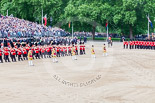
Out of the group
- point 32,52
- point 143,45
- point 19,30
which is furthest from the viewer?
point 143,45

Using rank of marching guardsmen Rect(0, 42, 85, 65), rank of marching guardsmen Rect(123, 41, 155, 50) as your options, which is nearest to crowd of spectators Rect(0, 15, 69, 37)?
rank of marching guardsmen Rect(0, 42, 85, 65)

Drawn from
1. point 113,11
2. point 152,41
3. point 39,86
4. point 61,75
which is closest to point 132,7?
point 113,11

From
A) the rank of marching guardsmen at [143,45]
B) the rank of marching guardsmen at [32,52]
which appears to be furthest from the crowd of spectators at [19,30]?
the rank of marching guardsmen at [143,45]

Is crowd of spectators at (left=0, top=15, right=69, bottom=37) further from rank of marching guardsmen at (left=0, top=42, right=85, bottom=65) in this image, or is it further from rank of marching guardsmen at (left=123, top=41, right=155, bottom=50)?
rank of marching guardsmen at (left=123, top=41, right=155, bottom=50)

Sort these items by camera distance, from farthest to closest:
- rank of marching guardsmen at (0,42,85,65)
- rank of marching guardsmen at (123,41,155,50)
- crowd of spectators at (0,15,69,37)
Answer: rank of marching guardsmen at (123,41,155,50), crowd of spectators at (0,15,69,37), rank of marching guardsmen at (0,42,85,65)

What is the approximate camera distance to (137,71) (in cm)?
2777

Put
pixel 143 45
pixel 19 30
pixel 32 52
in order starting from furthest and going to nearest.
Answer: pixel 143 45 → pixel 19 30 → pixel 32 52

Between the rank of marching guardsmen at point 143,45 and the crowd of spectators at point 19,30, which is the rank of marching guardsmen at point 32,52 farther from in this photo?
the rank of marching guardsmen at point 143,45

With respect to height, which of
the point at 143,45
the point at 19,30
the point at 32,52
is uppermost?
the point at 19,30

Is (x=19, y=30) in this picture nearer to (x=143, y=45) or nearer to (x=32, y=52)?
(x=32, y=52)

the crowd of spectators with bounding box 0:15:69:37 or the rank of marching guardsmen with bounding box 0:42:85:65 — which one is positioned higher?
the crowd of spectators with bounding box 0:15:69:37

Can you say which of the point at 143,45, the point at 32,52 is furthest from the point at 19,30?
the point at 143,45

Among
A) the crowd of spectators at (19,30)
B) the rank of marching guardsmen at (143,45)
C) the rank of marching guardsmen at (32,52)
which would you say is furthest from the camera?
the rank of marching guardsmen at (143,45)

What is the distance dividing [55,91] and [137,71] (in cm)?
1017
